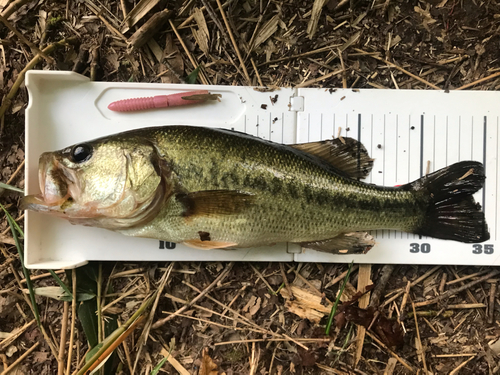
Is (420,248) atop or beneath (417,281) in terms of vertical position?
atop

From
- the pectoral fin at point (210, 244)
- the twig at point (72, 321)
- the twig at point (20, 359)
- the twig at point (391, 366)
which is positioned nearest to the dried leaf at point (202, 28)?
the pectoral fin at point (210, 244)

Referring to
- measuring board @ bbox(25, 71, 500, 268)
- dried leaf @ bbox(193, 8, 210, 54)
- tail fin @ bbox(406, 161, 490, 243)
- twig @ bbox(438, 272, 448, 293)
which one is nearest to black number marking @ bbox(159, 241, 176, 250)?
measuring board @ bbox(25, 71, 500, 268)

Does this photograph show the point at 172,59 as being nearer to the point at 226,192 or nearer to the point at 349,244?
the point at 226,192

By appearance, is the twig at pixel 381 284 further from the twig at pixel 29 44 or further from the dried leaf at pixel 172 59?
the twig at pixel 29 44

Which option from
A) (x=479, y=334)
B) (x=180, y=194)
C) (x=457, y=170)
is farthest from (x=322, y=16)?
(x=479, y=334)

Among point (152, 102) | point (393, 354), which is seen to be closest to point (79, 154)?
point (152, 102)
